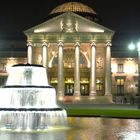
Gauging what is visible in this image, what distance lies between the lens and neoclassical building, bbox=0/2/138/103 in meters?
88.1

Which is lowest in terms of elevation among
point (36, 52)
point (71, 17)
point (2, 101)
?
point (2, 101)

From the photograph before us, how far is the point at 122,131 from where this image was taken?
2417cm

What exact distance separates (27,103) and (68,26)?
6489cm

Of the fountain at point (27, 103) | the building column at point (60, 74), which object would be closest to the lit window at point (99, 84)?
the building column at point (60, 74)

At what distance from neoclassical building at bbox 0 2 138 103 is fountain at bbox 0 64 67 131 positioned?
6204 centimetres

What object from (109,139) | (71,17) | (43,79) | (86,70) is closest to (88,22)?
(71,17)

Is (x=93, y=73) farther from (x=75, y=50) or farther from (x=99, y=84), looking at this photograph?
(x=75, y=50)

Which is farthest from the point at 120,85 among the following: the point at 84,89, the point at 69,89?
the point at 69,89

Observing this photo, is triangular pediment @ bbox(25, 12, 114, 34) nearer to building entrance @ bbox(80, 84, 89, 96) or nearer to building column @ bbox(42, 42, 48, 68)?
building column @ bbox(42, 42, 48, 68)

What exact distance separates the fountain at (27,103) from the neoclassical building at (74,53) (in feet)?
204

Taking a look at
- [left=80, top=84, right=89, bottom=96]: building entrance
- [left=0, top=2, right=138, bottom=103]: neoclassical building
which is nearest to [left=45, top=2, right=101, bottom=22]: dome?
[left=0, top=2, right=138, bottom=103]: neoclassical building

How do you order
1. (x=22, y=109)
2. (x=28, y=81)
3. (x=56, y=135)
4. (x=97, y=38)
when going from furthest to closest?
(x=97, y=38), (x=28, y=81), (x=22, y=109), (x=56, y=135)

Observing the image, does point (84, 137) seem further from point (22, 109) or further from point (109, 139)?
point (22, 109)

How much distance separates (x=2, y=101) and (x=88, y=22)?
213 feet
